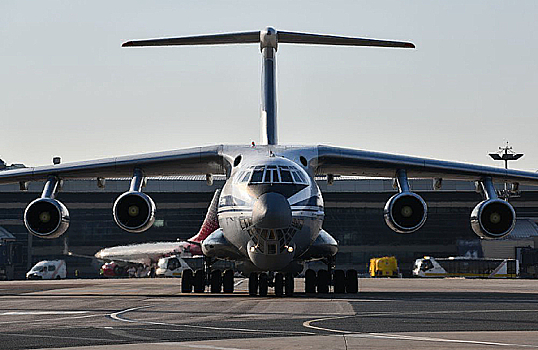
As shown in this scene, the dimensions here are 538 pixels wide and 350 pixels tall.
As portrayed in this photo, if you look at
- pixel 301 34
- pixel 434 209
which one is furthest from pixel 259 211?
pixel 434 209

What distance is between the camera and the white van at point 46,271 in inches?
2454

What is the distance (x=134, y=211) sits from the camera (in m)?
23.3

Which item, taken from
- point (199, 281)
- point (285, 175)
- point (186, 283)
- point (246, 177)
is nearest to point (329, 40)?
point (285, 175)

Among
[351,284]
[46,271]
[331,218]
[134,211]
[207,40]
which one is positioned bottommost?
[46,271]

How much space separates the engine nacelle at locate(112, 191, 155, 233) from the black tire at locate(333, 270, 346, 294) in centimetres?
523

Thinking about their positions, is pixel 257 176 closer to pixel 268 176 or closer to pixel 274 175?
pixel 268 176

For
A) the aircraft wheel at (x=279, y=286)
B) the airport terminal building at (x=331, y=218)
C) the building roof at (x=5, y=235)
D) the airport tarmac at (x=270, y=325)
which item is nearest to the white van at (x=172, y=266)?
the airport terminal building at (x=331, y=218)

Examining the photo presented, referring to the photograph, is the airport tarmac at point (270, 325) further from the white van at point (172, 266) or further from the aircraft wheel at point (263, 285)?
the white van at point (172, 266)

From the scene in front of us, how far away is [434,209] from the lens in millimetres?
73562

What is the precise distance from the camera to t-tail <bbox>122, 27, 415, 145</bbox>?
24422mm

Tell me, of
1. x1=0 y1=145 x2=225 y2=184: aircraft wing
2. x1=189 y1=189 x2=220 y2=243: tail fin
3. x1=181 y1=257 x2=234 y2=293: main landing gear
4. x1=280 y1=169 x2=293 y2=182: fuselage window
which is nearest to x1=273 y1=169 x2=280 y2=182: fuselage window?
x1=280 y1=169 x2=293 y2=182: fuselage window

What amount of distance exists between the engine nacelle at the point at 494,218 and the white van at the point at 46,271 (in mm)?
44417

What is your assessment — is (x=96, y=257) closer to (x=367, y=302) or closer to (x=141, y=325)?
(x=367, y=302)

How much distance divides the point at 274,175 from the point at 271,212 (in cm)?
145
